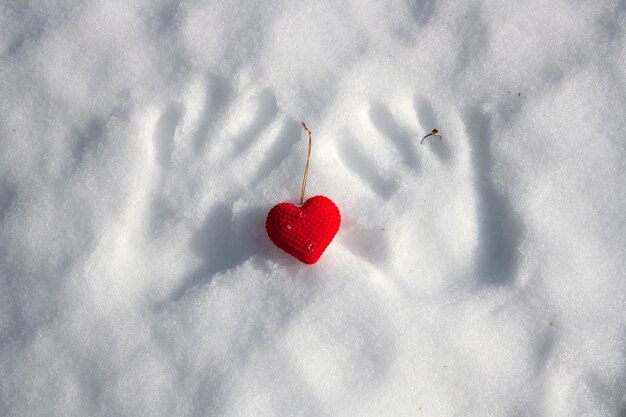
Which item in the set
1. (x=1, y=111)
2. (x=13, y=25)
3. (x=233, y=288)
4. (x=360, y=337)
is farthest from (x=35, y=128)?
(x=360, y=337)

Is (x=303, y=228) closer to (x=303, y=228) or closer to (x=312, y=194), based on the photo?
(x=303, y=228)

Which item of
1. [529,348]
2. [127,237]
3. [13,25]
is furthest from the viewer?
[13,25]

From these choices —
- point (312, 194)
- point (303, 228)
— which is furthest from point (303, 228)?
point (312, 194)

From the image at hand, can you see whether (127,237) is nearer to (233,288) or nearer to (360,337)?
(233,288)

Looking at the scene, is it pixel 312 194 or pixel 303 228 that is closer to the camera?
pixel 303 228
